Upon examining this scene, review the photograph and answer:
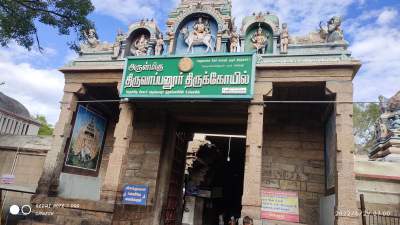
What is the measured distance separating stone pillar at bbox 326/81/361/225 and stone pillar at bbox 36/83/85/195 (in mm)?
8544

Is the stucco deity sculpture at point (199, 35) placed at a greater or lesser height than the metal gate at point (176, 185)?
greater

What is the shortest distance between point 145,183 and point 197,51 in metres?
5.17

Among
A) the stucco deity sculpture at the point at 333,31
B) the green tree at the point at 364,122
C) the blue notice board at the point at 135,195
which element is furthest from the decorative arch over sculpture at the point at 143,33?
the green tree at the point at 364,122

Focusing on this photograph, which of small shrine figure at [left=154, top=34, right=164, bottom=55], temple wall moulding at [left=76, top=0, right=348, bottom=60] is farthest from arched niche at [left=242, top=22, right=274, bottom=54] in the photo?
small shrine figure at [left=154, top=34, right=164, bottom=55]

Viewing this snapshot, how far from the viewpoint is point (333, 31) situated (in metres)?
9.12

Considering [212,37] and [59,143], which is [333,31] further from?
[59,143]

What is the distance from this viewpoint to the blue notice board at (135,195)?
398 inches

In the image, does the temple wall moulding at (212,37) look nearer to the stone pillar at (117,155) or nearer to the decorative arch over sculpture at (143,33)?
the decorative arch over sculpture at (143,33)

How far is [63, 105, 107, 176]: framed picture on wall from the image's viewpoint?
35.6 ft

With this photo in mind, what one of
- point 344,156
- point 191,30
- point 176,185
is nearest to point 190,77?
point 191,30

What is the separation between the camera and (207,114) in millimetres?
11398

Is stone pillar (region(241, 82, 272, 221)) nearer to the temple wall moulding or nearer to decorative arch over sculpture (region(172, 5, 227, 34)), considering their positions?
the temple wall moulding

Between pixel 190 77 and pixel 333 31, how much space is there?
4602 millimetres

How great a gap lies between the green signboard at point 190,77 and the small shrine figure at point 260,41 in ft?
3.52
